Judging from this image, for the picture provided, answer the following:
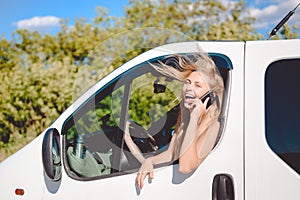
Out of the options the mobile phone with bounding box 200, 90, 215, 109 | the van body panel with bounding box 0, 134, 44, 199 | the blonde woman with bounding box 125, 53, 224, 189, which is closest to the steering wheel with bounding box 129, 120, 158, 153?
the blonde woman with bounding box 125, 53, 224, 189

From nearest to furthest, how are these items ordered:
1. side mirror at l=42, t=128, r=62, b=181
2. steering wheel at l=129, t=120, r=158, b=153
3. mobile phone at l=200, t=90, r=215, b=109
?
side mirror at l=42, t=128, r=62, b=181
mobile phone at l=200, t=90, r=215, b=109
steering wheel at l=129, t=120, r=158, b=153

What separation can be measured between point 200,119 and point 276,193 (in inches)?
24.0

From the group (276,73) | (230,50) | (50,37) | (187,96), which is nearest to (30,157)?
(187,96)

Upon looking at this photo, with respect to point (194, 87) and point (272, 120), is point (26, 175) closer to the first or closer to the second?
point (194, 87)

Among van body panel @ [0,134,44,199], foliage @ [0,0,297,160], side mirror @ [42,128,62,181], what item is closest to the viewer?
side mirror @ [42,128,62,181]

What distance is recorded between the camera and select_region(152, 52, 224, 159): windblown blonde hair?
288 centimetres

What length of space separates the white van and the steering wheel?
1cm

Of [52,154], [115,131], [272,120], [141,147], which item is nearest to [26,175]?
[52,154]

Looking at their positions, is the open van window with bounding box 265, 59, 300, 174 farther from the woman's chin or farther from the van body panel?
the van body panel

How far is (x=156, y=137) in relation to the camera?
327 centimetres

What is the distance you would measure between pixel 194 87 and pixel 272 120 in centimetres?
51

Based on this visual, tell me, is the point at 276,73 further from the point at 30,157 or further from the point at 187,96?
the point at 30,157

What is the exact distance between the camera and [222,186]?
271 centimetres

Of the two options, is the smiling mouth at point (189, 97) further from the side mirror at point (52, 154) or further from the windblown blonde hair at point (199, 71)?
the side mirror at point (52, 154)
